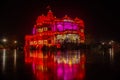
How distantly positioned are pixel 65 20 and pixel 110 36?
49.4 m

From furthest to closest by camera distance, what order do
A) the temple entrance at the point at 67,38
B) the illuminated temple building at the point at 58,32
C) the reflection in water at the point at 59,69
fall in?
the illuminated temple building at the point at 58,32 → the temple entrance at the point at 67,38 → the reflection in water at the point at 59,69

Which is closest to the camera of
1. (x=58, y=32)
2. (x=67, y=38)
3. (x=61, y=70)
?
(x=61, y=70)

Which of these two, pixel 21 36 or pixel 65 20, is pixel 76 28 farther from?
pixel 21 36

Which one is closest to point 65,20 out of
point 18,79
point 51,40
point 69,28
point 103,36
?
point 69,28

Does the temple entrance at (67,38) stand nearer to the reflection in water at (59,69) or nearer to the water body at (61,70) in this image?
the reflection in water at (59,69)

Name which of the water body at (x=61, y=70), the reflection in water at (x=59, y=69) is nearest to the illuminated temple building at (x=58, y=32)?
the reflection in water at (x=59, y=69)

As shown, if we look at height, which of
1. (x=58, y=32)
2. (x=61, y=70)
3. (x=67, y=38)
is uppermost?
(x=58, y=32)

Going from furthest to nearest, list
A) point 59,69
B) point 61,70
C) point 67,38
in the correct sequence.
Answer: point 67,38
point 59,69
point 61,70

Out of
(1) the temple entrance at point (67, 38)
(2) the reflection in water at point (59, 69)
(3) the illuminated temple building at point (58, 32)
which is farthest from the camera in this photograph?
(3) the illuminated temple building at point (58, 32)

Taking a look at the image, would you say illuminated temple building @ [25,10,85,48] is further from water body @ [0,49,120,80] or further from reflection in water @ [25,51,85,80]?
water body @ [0,49,120,80]

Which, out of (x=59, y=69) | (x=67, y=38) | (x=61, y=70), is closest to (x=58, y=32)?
(x=67, y=38)

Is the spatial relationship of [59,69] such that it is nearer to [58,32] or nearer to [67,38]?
[67,38]

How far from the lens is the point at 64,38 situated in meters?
90.8

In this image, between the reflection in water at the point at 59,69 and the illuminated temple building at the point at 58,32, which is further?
the illuminated temple building at the point at 58,32
